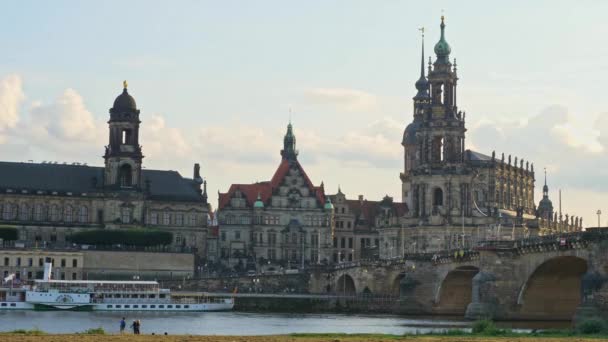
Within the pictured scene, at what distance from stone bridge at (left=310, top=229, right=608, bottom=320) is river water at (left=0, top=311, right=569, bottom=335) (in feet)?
10.4

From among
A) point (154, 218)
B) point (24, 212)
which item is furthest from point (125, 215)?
point (24, 212)

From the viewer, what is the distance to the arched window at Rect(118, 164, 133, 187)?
169 m

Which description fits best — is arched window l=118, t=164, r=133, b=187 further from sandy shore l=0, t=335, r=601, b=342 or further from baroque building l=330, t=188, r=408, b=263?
sandy shore l=0, t=335, r=601, b=342

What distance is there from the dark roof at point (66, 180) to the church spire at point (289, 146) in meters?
21.0

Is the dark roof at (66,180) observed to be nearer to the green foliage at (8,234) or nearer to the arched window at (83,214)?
the arched window at (83,214)

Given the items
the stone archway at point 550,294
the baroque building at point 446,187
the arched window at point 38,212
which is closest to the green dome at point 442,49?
the baroque building at point 446,187

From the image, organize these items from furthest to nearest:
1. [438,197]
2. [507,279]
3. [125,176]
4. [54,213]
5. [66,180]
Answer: [66,180] → [438,197] → [125,176] → [54,213] → [507,279]

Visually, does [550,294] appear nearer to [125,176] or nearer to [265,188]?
[125,176]

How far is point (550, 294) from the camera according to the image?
106125 millimetres

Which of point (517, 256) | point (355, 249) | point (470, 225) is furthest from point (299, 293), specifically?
point (517, 256)

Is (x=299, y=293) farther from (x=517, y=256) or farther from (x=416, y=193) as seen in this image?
(x=517, y=256)

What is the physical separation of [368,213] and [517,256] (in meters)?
89.5

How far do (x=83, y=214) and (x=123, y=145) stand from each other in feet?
31.8

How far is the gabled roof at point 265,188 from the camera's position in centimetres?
18425
